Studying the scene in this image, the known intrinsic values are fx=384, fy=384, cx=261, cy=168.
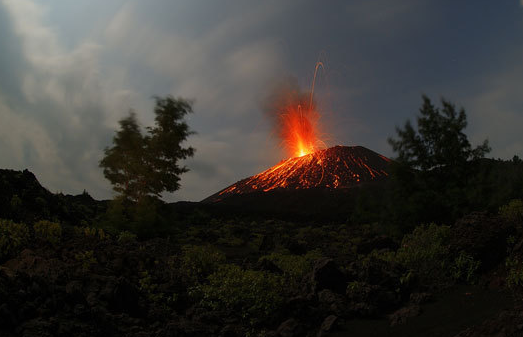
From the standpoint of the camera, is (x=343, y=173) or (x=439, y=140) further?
(x=343, y=173)

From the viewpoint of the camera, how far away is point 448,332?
560 centimetres

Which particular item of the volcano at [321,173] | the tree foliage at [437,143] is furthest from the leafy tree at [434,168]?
the volcano at [321,173]

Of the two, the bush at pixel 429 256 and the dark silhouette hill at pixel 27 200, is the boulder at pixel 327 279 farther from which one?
the dark silhouette hill at pixel 27 200

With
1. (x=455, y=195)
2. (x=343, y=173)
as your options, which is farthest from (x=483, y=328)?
(x=343, y=173)

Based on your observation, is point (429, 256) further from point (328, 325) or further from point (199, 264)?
point (199, 264)

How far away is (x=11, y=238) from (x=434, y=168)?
68.1ft

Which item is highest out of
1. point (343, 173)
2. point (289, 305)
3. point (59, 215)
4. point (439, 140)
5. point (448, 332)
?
point (343, 173)

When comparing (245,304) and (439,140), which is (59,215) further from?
(439,140)

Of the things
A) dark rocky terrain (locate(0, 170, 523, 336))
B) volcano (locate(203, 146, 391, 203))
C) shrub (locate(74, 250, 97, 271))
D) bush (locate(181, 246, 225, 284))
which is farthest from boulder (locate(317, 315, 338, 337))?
volcano (locate(203, 146, 391, 203))

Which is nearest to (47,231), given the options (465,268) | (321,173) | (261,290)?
(261,290)

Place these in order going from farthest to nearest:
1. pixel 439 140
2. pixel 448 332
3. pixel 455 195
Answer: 1. pixel 439 140
2. pixel 455 195
3. pixel 448 332

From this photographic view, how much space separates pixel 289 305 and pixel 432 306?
2.66 meters

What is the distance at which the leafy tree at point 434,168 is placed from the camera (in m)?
20.0

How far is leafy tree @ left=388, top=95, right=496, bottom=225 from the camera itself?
20.0 meters
